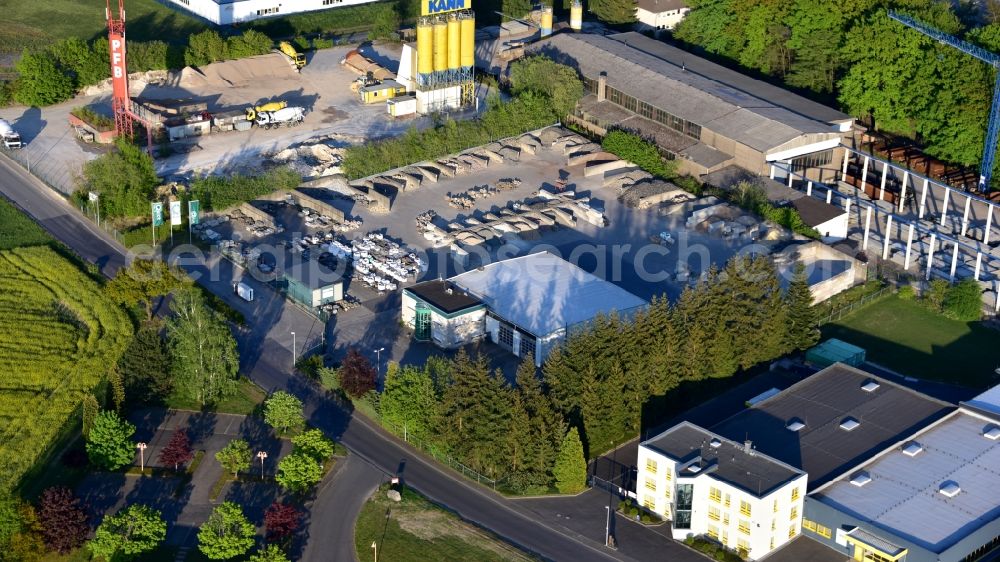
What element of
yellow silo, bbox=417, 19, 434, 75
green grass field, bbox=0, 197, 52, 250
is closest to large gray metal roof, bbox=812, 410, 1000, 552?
yellow silo, bbox=417, 19, 434, 75

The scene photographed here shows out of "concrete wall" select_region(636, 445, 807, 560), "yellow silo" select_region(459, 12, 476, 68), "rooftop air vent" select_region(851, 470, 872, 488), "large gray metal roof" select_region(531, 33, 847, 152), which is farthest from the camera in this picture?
"yellow silo" select_region(459, 12, 476, 68)

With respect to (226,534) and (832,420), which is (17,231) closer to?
(226,534)

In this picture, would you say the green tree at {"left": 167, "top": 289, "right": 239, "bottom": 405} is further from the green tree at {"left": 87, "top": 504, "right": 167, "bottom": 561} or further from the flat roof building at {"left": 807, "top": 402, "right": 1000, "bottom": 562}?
the flat roof building at {"left": 807, "top": 402, "right": 1000, "bottom": 562}

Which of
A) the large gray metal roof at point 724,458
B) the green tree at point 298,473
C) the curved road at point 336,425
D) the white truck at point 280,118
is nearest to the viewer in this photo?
the large gray metal roof at point 724,458

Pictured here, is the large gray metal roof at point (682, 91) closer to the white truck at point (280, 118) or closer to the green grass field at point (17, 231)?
the white truck at point (280, 118)

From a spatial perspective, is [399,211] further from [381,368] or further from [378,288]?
[381,368]

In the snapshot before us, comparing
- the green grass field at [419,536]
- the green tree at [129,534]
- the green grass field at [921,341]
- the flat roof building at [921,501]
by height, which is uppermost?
the flat roof building at [921,501]

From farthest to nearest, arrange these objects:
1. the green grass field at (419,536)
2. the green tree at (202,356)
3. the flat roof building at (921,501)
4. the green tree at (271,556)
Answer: the green tree at (202,356)
the green grass field at (419,536)
the flat roof building at (921,501)
the green tree at (271,556)

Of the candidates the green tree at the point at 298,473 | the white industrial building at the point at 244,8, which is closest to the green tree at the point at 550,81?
the white industrial building at the point at 244,8
